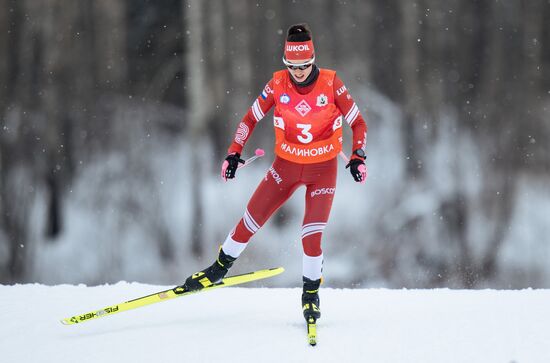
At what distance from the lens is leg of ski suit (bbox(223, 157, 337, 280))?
4008 mm

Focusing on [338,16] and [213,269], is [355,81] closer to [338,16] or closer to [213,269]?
[338,16]

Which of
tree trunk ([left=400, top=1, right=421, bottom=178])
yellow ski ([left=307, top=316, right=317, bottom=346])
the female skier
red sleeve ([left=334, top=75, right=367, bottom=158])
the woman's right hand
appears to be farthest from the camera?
tree trunk ([left=400, top=1, right=421, bottom=178])

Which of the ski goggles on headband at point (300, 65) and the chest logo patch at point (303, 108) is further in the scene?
the chest logo patch at point (303, 108)

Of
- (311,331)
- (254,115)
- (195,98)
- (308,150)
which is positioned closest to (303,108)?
(308,150)

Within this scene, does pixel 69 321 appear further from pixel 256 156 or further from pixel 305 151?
pixel 305 151

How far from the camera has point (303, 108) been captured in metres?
4.02

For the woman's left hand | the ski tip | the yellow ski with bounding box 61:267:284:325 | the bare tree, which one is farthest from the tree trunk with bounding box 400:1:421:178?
the ski tip

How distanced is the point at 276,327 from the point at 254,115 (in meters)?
1.51

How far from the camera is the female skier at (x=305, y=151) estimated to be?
3.95 meters

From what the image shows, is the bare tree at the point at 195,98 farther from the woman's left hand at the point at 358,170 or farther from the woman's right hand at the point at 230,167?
the woman's left hand at the point at 358,170

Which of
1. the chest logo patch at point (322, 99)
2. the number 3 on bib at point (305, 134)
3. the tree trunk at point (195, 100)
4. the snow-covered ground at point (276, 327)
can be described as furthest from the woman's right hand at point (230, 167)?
the tree trunk at point (195, 100)

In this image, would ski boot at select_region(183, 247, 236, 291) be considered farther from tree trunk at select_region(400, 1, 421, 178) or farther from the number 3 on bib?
tree trunk at select_region(400, 1, 421, 178)

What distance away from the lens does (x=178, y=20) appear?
7227 millimetres

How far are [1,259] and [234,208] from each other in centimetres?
324
